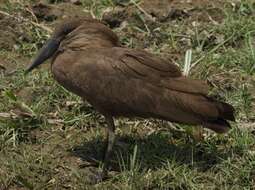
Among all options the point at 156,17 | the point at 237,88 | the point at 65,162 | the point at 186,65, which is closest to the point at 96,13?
the point at 156,17

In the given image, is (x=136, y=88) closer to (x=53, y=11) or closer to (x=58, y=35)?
(x=58, y=35)

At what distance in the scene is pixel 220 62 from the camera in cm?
677

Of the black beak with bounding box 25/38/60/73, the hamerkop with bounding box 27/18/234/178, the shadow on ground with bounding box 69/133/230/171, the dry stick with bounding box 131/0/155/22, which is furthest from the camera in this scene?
the dry stick with bounding box 131/0/155/22

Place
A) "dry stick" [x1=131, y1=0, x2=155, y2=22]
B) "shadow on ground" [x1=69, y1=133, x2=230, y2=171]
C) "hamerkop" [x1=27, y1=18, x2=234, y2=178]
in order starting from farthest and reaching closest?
"dry stick" [x1=131, y1=0, x2=155, y2=22] → "shadow on ground" [x1=69, y1=133, x2=230, y2=171] → "hamerkop" [x1=27, y1=18, x2=234, y2=178]

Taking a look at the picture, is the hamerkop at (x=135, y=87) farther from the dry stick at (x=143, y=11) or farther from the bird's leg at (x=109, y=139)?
the dry stick at (x=143, y=11)

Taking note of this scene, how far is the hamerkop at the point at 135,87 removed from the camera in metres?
5.27

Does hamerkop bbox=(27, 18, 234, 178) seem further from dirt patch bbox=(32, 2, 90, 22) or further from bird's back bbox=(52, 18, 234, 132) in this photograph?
dirt patch bbox=(32, 2, 90, 22)

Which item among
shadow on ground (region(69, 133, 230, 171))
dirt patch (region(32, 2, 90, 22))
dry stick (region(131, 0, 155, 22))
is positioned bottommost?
shadow on ground (region(69, 133, 230, 171))

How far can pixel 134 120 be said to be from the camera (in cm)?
603

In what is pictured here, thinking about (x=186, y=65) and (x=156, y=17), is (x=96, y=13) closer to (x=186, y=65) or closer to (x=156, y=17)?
(x=156, y=17)

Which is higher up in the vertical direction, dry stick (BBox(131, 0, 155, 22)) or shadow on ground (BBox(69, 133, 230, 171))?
dry stick (BBox(131, 0, 155, 22))

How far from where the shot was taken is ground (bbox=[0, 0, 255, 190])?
5328 mm

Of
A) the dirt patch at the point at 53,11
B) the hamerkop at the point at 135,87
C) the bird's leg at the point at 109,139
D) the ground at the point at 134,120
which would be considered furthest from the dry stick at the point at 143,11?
the bird's leg at the point at 109,139

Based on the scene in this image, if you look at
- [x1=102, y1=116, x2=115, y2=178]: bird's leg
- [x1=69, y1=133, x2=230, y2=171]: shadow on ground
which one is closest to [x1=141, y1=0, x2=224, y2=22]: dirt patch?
[x1=69, y1=133, x2=230, y2=171]: shadow on ground
